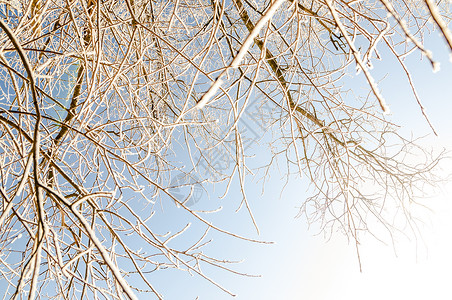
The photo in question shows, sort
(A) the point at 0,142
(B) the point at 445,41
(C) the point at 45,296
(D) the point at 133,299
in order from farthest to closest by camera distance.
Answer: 1. (C) the point at 45,296
2. (A) the point at 0,142
3. (D) the point at 133,299
4. (B) the point at 445,41

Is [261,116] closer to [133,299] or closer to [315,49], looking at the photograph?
[315,49]

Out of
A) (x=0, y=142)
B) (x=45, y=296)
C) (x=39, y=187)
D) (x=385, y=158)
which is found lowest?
(x=39, y=187)

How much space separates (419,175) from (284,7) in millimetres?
1391

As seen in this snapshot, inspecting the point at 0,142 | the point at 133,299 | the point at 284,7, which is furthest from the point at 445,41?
the point at 284,7

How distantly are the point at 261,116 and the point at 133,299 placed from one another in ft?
7.24

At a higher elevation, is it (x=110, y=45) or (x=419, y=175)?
(x=110, y=45)

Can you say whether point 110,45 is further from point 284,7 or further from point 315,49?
point 315,49

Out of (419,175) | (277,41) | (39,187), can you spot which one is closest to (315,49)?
(277,41)

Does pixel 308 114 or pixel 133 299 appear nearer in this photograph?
pixel 133 299

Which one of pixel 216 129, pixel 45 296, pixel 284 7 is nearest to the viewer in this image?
pixel 45 296

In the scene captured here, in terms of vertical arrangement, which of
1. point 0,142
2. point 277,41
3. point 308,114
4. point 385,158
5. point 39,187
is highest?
point 277,41

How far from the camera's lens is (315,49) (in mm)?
2799

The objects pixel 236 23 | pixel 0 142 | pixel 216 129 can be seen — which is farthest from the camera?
pixel 216 129

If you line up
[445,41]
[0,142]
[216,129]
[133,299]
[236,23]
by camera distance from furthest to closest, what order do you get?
1. [216,129]
2. [236,23]
3. [0,142]
4. [133,299]
5. [445,41]
